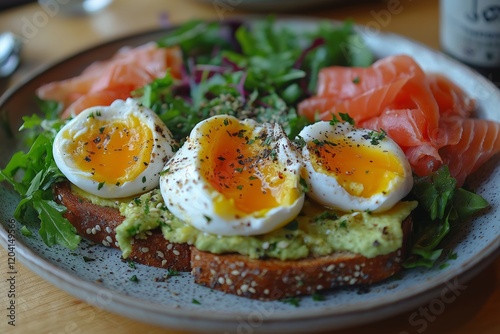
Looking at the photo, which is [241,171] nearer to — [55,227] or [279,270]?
[279,270]

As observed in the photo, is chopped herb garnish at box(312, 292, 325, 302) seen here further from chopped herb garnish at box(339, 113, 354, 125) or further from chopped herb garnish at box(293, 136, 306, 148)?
chopped herb garnish at box(339, 113, 354, 125)

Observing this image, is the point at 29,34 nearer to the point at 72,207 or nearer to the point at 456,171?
the point at 72,207

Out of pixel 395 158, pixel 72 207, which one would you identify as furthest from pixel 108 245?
pixel 395 158

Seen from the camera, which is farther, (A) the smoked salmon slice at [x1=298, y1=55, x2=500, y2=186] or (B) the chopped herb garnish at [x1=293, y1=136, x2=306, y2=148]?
(A) the smoked salmon slice at [x1=298, y1=55, x2=500, y2=186]

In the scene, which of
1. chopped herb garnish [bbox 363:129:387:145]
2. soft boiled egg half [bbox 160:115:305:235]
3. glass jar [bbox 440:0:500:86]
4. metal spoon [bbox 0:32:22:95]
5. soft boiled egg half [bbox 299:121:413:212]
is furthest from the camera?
metal spoon [bbox 0:32:22:95]

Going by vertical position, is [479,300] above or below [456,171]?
below

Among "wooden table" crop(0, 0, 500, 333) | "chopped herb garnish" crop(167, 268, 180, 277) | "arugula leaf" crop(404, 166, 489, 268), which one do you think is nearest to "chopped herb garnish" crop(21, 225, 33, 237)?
"wooden table" crop(0, 0, 500, 333)

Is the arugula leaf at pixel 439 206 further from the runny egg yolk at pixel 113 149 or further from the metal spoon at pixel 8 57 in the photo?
the metal spoon at pixel 8 57
